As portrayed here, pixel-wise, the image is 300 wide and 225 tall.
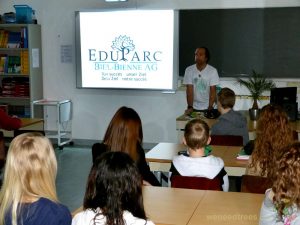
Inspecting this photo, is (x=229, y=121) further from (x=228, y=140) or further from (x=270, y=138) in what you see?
(x=270, y=138)

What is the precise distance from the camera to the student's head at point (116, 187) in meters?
1.89

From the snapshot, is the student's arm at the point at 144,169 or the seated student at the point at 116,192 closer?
the seated student at the point at 116,192

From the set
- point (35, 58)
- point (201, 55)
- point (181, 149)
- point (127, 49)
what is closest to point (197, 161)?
point (181, 149)

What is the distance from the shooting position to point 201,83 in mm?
6695

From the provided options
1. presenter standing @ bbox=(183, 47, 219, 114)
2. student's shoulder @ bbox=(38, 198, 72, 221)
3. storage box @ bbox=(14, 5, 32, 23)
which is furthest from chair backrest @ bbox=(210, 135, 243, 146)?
storage box @ bbox=(14, 5, 32, 23)

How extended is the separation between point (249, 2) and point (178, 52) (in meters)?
1.24

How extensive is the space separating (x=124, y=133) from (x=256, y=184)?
3.15ft

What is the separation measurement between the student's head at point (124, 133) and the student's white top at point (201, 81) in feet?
10.9

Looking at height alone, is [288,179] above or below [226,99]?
below

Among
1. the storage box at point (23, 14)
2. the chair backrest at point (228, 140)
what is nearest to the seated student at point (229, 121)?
the chair backrest at point (228, 140)

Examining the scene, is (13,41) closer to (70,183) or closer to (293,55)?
(70,183)

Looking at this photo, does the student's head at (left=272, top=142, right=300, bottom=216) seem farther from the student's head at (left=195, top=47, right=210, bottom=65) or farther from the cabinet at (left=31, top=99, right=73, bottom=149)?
the cabinet at (left=31, top=99, right=73, bottom=149)

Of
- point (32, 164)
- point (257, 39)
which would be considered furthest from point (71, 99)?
point (32, 164)

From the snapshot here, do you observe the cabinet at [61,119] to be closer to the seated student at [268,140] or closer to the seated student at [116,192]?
the seated student at [268,140]
